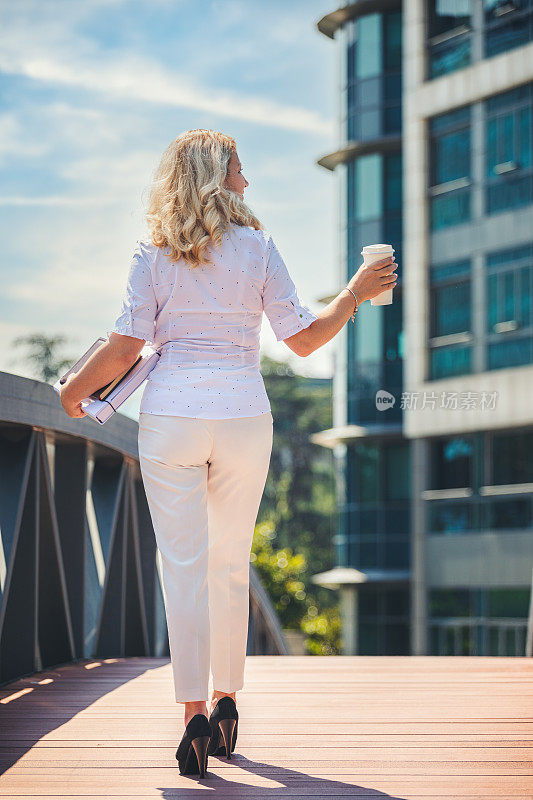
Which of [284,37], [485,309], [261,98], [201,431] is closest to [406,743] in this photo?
[201,431]

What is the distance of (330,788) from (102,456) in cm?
337

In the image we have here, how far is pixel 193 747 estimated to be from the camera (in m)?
3.36

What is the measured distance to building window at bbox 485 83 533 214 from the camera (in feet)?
74.1

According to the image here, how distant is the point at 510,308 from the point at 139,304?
19.8 metres

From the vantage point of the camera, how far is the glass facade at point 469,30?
22969 millimetres

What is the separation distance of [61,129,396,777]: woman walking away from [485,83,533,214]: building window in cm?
1977

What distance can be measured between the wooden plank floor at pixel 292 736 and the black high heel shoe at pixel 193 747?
0.04 metres

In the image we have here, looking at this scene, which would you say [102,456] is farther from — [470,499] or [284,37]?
[284,37]

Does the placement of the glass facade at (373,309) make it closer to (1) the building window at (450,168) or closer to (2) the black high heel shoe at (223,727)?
(1) the building window at (450,168)

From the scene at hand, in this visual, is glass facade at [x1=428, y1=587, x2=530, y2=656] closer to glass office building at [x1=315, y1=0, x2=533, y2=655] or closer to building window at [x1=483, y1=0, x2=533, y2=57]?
glass office building at [x1=315, y1=0, x2=533, y2=655]

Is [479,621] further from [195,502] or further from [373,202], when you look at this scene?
[195,502]

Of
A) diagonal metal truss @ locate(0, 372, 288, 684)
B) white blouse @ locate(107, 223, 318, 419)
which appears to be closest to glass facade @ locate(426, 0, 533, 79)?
diagonal metal truss @ locate(0, 372, 288, 684)

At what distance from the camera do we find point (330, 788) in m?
3.18

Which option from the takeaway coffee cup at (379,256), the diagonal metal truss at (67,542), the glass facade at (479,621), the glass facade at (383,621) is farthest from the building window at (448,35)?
the takeaway coffee cup at (379,256)
